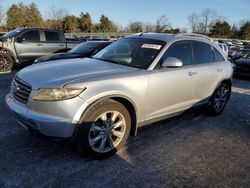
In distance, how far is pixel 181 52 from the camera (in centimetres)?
523

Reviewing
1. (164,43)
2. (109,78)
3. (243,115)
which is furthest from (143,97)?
(243,115)

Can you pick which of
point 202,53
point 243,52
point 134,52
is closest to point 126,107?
point 134,52

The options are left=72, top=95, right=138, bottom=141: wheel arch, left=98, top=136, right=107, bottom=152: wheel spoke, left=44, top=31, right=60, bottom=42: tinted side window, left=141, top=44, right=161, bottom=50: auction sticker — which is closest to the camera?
left=72, top=95, right=138, bottom=141: wheel arch

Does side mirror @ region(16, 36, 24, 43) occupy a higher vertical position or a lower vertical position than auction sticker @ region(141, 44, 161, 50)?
lower

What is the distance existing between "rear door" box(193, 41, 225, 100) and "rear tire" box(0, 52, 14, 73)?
866cm

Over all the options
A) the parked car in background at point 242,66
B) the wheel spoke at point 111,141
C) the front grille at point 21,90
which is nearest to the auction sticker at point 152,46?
the wheel spoke at point 111,141

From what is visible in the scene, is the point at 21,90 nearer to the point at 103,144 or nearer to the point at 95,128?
the point at 95,128

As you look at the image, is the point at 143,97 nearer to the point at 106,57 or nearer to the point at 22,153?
the point at 106,57

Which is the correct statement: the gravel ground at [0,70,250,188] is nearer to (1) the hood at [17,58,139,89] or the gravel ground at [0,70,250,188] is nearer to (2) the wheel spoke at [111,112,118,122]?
(2) the wheel spoke at [111,112,118,122]

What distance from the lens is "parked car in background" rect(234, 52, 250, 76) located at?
12.7 m

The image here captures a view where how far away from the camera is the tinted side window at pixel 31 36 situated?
1252cm

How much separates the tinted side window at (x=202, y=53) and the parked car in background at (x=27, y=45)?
866 cm

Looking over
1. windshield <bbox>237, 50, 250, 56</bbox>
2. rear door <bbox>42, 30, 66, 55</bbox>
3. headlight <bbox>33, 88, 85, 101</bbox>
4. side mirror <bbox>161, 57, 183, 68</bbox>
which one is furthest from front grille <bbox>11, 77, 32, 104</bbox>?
windshield <bbox>237, 50, 250, 56</bbox>

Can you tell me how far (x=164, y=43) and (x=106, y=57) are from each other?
3.40 feet
